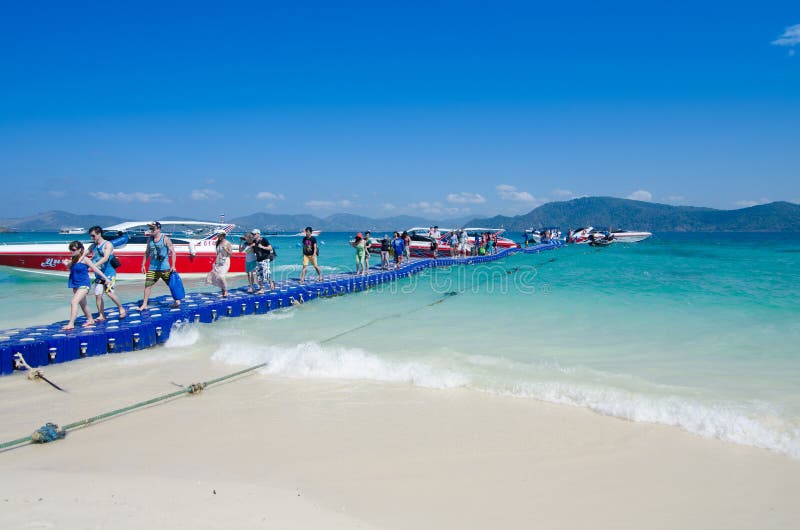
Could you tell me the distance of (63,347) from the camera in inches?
→ 279

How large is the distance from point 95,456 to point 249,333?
213 inches

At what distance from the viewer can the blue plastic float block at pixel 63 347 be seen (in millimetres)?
6969

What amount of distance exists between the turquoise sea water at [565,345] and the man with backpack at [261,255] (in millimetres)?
1480

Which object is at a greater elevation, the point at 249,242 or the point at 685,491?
the point at 249,242

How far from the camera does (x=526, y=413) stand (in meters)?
5.30

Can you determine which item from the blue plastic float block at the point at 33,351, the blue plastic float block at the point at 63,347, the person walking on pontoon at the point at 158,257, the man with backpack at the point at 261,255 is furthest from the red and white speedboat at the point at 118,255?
the blue plastic float block at the point at 33,351

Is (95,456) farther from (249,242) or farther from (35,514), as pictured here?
(249,242)

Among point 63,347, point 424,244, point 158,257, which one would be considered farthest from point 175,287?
point 424,244

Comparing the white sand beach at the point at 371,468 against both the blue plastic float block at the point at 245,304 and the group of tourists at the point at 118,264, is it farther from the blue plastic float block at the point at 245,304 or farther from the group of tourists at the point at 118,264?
the blue plastic float block at the point at 245,304

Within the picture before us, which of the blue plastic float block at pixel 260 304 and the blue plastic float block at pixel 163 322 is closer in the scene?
the blue plastic float block at pixel 163 322

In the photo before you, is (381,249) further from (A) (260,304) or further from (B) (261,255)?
(A) (260,304)

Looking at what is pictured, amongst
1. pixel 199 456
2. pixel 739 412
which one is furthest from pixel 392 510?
pixel 739 412

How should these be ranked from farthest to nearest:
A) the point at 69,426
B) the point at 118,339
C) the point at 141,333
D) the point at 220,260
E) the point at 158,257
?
the point at 220,260 < the point at 158,257 < the point at 141,333 < the point at 118,339 < the point at 69,426

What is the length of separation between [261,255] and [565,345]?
7.52 meters
